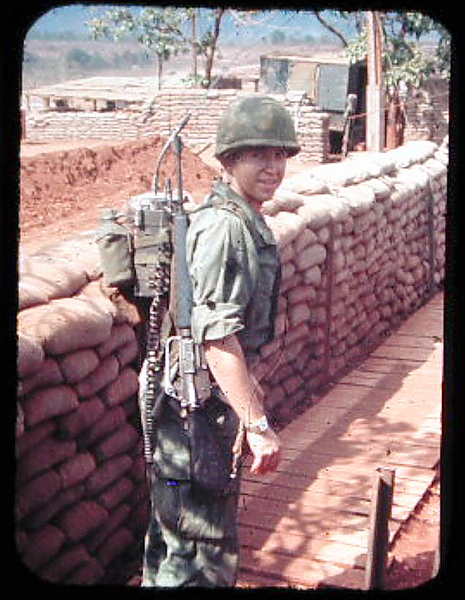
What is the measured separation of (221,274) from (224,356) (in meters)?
0.24

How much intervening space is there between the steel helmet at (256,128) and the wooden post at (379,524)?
1.10 m

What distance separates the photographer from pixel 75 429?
328cm

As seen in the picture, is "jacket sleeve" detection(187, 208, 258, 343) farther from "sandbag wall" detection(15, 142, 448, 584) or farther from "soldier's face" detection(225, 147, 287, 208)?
"sandbag wall" detection(15, 142, 448, 584)

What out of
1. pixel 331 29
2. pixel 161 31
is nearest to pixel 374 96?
pixel 331 29

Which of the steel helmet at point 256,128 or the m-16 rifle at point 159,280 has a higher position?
the steel helmet at point 256,128

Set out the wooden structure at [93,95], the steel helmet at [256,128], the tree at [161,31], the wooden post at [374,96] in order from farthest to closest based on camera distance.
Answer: the wooden structure at [93,95]
the tree at [161,31]
the wooden post at [374,96]
the steel helmet at [256,128]

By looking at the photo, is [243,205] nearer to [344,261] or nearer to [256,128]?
[256,128]

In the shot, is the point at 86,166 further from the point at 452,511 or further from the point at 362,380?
the point at 452,511

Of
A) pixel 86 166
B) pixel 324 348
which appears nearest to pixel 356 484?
pixel 324 348

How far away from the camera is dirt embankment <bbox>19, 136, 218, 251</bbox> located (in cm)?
1070

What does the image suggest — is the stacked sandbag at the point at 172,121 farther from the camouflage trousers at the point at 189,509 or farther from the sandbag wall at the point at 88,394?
the camouflage trousers at the point at 189,509

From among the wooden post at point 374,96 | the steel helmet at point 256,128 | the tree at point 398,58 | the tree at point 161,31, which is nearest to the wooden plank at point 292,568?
the steel helmet at point 256,128

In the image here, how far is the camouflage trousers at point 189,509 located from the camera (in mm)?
2934

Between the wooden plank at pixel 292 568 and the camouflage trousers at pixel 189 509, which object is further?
the wooden plank at pixel 292 568
